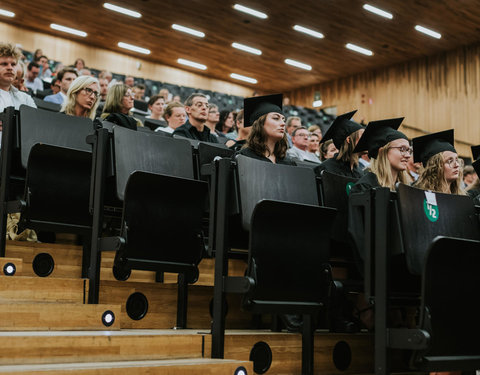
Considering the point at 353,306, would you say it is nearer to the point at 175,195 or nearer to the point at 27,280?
the point at 175,195

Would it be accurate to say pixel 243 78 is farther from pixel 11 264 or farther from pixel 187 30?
pixel 11 264

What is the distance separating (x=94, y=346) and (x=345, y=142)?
2.20 meters

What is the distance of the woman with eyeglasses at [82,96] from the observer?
3.55 meters

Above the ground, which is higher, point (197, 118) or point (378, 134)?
point (197, 118)

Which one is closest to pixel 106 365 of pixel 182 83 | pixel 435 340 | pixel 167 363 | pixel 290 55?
pixel 167 363

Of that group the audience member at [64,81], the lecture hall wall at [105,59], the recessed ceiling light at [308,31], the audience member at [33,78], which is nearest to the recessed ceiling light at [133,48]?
the lecture hall wall at [105,59]

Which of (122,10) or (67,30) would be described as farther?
(67,30)

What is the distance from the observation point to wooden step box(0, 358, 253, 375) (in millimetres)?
1625

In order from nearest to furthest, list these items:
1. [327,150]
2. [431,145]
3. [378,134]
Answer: [378,134] → [431,145] → [327,150]

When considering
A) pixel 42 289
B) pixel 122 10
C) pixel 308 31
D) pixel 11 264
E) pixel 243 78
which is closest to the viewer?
pixel 42 289

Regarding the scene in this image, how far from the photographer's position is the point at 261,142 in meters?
3.19

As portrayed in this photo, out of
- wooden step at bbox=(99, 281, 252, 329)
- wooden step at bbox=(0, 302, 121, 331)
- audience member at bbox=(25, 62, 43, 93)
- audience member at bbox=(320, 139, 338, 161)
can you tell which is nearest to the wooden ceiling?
audience member at bbox=(25, 62, 43, 93)

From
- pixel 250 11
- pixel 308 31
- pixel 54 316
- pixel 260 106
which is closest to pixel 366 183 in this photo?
pixel 260 106

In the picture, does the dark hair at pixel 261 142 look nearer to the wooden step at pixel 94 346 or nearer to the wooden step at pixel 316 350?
the wooden step at pixel 316 350
